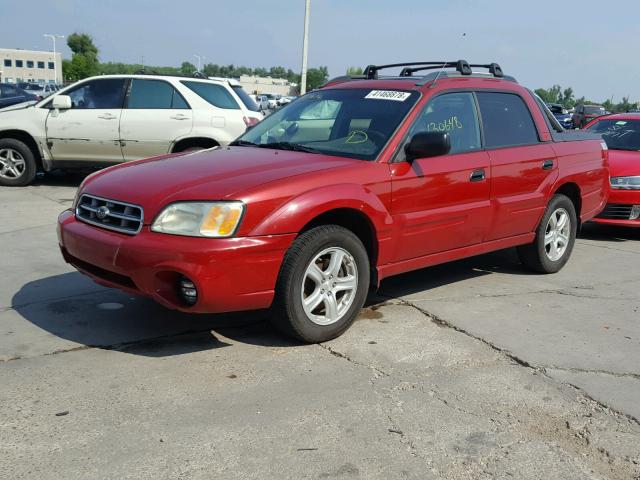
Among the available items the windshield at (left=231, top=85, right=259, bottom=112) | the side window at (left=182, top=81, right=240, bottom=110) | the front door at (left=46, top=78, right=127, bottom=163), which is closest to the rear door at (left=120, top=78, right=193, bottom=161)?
the front door at (left=46, top=78, right=127, bottom=163)

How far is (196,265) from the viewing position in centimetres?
371

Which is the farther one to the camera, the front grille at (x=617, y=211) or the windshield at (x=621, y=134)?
the windshield at (x=621, y=134)

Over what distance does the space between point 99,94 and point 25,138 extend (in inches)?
51.0

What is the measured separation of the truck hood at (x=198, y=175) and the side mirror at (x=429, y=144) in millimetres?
436

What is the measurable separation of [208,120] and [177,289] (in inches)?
255

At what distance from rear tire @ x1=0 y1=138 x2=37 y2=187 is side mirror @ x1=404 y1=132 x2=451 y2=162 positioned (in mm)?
7353

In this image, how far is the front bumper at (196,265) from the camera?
373 centimetres

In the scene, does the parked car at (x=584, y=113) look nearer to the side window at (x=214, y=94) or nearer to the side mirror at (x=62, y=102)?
the side window at (x=214, y=94)

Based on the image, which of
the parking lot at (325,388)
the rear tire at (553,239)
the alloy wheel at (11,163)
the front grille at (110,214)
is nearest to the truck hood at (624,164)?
the rear tire at (553,239)

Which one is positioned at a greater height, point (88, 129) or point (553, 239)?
point (88, 129)

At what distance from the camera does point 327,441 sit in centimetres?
312

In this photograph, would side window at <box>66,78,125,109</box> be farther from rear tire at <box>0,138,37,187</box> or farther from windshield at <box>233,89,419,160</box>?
windshield at <box>233,89,419,160</box>

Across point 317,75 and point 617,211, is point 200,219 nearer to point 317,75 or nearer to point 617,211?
point 617,211

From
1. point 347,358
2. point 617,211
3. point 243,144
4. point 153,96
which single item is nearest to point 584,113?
point 617,211
